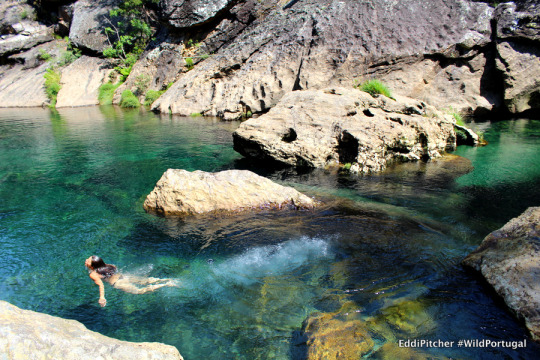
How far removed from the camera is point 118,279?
5.60 metres

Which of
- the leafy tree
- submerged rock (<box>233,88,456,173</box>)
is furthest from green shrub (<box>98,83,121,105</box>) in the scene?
submerged rock (<box>233,88,456,173</box>)

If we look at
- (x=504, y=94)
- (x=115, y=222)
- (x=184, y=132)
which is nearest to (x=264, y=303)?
(x=115, y=222)

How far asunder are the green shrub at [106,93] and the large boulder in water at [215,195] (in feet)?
101

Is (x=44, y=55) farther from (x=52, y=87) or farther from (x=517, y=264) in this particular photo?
(x=517, y=264)

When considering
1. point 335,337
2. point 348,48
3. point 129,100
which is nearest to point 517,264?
point 335,337

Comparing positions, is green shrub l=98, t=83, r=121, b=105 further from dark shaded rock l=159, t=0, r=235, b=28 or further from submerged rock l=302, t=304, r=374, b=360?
submerged rock l=302, t=304, r=374, b=360

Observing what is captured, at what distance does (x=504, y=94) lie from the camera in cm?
1972

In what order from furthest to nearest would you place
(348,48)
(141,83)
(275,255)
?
(141,83) < (348,48) < (275,255)

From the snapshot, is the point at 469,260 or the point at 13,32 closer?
the point at 469,260

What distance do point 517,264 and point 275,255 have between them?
3.52 m

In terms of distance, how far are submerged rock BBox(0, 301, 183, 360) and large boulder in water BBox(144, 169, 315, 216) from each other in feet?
16.1

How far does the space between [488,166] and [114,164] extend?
41.6 feet

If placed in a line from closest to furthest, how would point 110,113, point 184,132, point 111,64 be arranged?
point 184,132 → point 110,113 → point 111,64

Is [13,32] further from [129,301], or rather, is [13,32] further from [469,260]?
[469,260]
